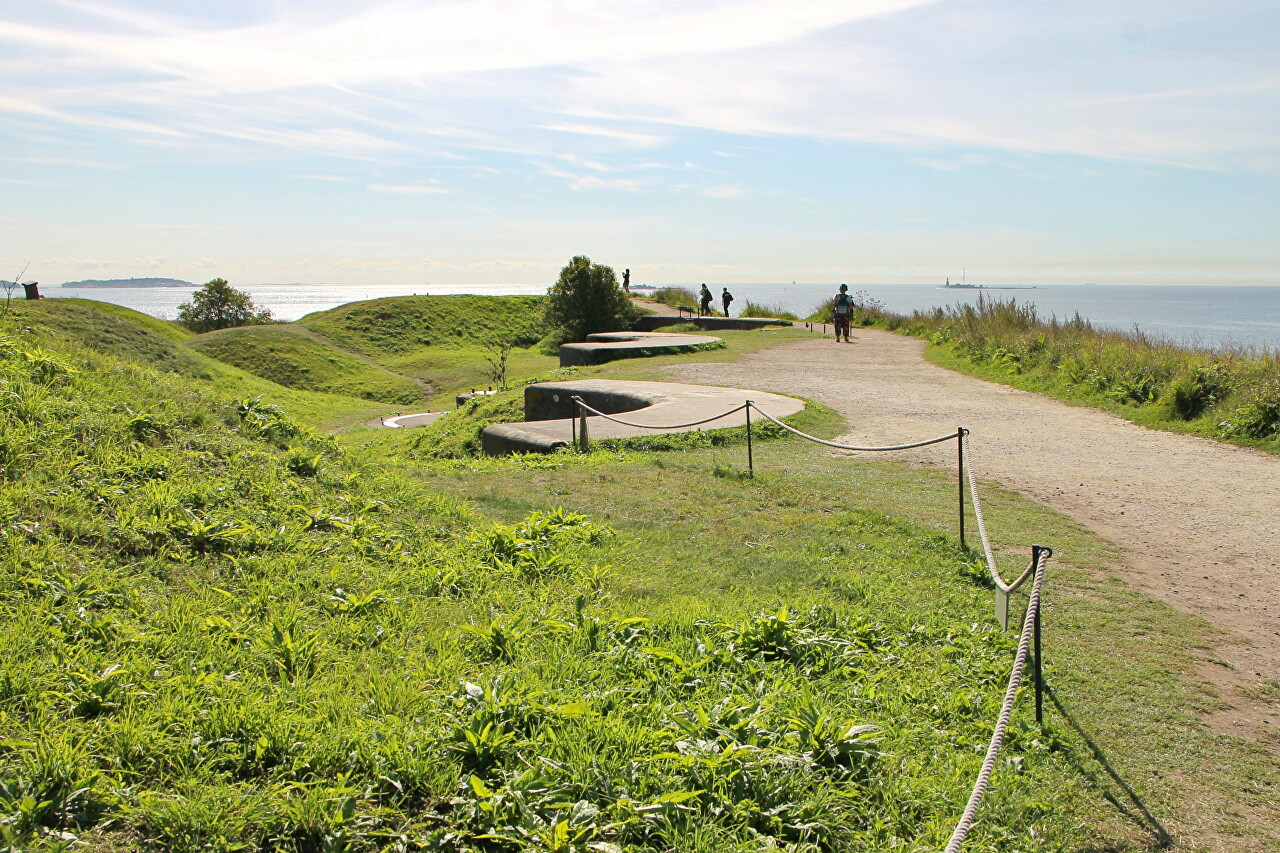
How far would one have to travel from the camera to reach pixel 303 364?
2839 centimetres

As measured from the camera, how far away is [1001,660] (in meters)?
3.91

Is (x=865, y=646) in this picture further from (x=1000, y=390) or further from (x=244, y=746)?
(x=1000, y=390)

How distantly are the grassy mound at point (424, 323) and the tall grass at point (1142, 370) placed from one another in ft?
69.3

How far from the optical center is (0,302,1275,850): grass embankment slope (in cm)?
254

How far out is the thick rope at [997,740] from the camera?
2192 mm

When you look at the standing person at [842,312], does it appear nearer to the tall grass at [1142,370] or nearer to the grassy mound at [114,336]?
the tall grass at [1142,370]

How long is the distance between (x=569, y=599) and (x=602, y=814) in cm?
179

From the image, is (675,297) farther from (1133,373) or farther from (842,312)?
(1133,373)

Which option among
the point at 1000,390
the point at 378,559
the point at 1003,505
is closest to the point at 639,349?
the point at 1000,390

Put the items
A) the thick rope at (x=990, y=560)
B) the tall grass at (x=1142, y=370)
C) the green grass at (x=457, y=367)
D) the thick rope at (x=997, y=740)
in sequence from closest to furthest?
the thick rope at (x=997, y=740) < the thick rope at (x=990, y=560) < the tall grass at (x=1142, y=370) < the green grass at (x=457, y=367)

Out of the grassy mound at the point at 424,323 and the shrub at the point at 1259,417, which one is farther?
the grassy mound at the point at 424,323

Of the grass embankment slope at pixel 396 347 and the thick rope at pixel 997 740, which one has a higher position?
the grass embankment slope at pixel 396 347

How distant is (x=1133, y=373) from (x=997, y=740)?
11.9 m

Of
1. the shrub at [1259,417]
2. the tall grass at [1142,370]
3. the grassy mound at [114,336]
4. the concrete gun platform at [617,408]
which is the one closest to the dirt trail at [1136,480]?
the shrub at [1259,417]
